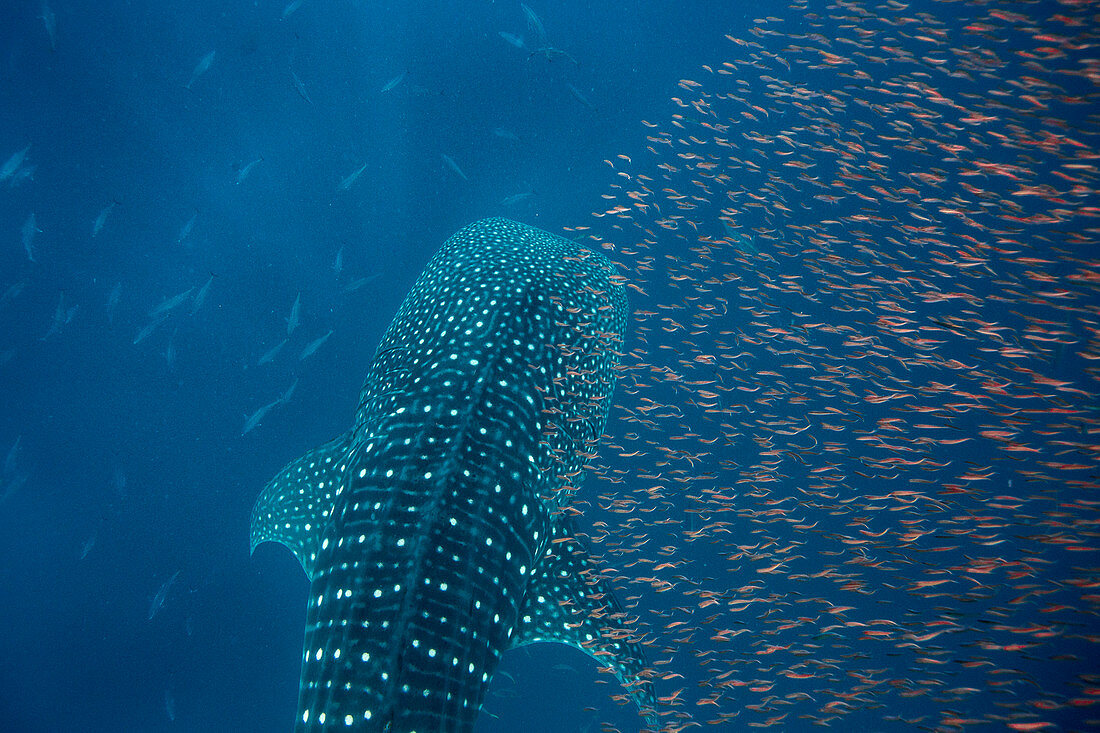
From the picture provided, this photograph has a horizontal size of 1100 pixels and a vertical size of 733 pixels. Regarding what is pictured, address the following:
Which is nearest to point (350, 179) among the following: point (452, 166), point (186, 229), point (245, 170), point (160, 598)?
point (245, 170)

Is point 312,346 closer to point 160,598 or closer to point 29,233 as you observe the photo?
point 160,598

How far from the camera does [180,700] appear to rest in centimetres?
885

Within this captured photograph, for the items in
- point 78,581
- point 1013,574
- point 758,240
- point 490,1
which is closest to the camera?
point 1013,574

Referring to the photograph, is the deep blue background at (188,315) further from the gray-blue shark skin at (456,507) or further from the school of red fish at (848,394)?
the gray-blue shark skin at (456,507)

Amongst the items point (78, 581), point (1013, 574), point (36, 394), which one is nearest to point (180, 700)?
point (78, 581)

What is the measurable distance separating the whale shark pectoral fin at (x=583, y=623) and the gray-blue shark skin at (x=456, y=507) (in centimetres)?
1

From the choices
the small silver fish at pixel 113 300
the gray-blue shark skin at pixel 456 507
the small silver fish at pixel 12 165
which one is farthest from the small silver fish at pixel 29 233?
the gray-blue shark skin at pixel 456 507

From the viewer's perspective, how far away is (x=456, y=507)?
11.6 feet

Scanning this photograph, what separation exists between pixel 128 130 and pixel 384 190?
5.52 metres

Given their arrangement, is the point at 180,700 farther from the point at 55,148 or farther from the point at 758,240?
A: the point at 758,240

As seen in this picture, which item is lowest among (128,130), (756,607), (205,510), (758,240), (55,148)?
(205,510)

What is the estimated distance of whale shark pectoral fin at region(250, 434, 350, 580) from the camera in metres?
4.59

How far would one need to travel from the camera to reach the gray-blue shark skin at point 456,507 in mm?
3088

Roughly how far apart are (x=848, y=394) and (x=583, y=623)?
28.9 ft
